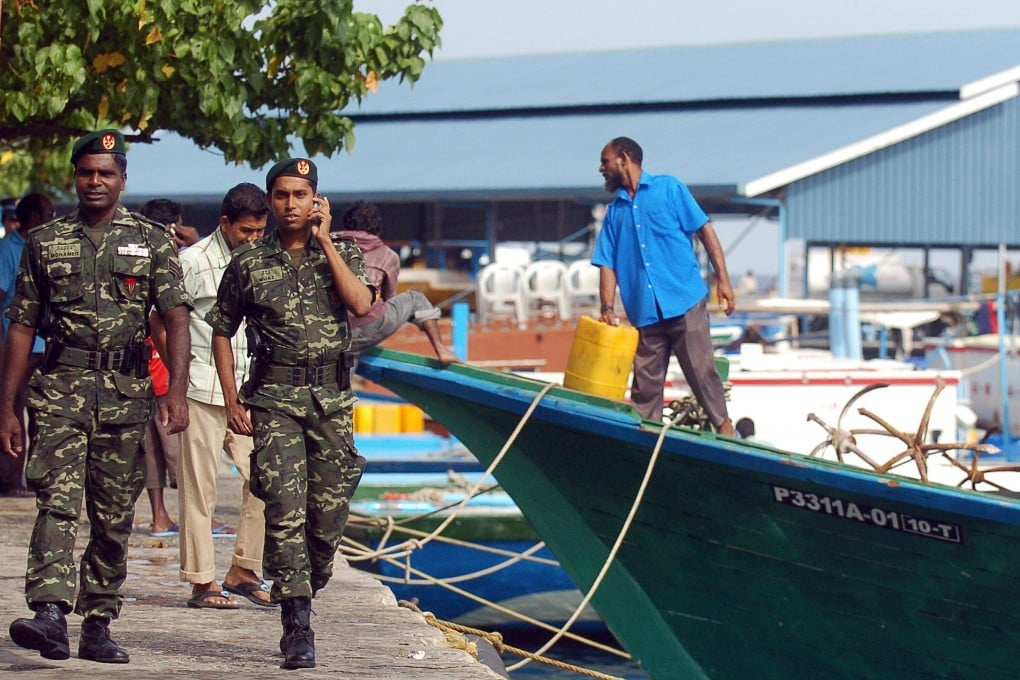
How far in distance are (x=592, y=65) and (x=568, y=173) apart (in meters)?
8.80

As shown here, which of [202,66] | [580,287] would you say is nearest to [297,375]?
[202,66]

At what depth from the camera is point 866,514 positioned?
22.1 feet

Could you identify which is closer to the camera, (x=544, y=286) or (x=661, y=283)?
(x=661, y=283)

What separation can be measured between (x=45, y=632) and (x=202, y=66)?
5.03m

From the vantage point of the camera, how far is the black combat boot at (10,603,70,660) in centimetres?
510

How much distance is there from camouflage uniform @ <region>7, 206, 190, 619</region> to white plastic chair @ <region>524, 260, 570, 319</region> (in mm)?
18253

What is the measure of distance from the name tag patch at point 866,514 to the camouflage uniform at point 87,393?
3020mm

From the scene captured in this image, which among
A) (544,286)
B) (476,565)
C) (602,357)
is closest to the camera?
(602,357)

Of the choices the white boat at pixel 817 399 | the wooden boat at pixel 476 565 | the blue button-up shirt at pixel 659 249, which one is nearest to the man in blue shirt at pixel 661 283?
the blue button-up shirt at pixel 659 249

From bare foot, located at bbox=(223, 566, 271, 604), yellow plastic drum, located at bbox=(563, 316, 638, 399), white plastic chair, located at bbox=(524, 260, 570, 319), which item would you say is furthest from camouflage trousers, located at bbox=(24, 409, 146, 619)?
white plastic chair, located at bbox=(524, 260, 570, 319)

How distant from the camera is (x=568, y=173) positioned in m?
27.8

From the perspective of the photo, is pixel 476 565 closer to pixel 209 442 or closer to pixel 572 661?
pixel 572 661

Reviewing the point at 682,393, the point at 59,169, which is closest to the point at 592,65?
the point at 59,169

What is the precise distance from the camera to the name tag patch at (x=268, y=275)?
5.40m
